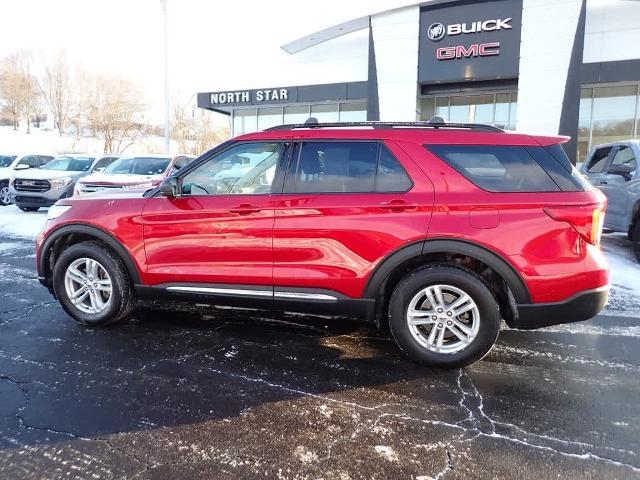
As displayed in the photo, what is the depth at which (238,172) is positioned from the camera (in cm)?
393

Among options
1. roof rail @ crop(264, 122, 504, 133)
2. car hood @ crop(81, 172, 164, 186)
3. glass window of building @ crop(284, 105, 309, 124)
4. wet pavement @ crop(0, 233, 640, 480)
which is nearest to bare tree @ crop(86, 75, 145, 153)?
glass window of building @ crop(284, 105, 309, 124)

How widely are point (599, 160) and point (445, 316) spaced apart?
6729 mm

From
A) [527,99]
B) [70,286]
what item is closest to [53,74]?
[527,99]

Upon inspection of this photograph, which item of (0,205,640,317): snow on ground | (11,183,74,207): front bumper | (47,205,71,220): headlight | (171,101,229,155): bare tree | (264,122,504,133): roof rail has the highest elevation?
(171,101,229,155): bare tree

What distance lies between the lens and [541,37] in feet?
52.3

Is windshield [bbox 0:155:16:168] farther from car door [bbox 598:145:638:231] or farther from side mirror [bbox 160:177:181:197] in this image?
car door [bbox 598:145:638:231]

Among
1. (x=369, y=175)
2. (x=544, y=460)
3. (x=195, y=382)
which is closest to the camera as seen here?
(x=544, y=460)

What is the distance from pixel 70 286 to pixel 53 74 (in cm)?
7190

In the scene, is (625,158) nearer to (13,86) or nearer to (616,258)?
(616,258)

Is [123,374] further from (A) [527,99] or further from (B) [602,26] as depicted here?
(B) [602,26]

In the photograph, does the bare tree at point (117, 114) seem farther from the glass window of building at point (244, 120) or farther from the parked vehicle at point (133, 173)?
the parked vehicle at point (133, 173)

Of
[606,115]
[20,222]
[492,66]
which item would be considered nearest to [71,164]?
[20,222]

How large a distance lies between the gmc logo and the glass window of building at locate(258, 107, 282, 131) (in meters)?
8.14

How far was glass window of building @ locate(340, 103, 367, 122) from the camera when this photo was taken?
20431mm
